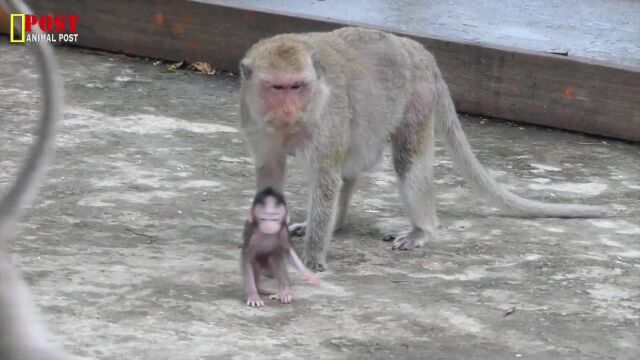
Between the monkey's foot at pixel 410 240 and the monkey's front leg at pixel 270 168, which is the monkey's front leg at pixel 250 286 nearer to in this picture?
the monkey's front leg at pixel 270 168

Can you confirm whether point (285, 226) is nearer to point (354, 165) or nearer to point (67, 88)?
point (354, 165)

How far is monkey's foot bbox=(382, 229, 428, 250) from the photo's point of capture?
25.6 ft

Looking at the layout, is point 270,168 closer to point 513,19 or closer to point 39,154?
point 39,154

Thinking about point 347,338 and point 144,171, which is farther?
point 144,171

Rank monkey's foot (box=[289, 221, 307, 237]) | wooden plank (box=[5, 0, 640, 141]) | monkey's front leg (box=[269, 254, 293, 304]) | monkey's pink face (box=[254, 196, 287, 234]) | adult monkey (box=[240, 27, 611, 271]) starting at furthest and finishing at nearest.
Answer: wooden plank (box=[5, 0, 640, 141]) → monkey's foot (box=[289, 221, 307, 237]) → adult monkey (box=[240, 27, 611, 271]) → monkey's front leg (box=[269, 254, 293, 304]) → monkey's pink face (box=[254, 196, 287, 234])

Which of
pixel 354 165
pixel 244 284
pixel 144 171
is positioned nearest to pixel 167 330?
pixel 244 284

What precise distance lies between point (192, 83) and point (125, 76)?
0.61 meters

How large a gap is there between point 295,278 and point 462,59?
3.94 m

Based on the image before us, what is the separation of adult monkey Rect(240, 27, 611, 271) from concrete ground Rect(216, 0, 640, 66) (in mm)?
2834

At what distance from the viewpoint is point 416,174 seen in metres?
7.89

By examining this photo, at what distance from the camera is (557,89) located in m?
10.2

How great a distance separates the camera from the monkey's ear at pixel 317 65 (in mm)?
6984

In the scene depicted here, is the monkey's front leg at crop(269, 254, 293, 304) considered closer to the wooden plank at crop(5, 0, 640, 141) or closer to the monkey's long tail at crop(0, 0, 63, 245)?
the monkey's long tail at crop(0, 0, 63, 245)

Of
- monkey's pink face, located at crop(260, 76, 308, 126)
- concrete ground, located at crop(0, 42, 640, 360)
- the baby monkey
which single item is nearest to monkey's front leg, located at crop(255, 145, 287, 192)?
monkey's pink face, located at crop(260, 76, 308, 126)
